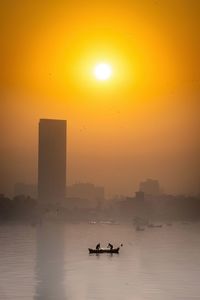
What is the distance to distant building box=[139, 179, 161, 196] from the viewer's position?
8.05 meters

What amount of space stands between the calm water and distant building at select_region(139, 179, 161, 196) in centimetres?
67

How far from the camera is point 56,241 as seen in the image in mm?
10383

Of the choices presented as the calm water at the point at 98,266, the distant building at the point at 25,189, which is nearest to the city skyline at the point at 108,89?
the distant building at the point at 25,189

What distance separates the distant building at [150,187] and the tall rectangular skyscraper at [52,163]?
100 cm

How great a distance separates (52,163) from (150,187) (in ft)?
4.22

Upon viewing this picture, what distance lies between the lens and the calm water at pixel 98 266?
19.3ft

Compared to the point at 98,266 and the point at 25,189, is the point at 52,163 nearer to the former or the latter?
the point at 25,189

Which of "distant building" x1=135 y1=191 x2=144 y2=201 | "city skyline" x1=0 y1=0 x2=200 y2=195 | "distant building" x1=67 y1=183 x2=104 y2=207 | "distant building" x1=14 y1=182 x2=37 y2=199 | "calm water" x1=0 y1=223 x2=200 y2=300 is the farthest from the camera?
"distant building" x1=135 y1=191 x2=144 y2=201

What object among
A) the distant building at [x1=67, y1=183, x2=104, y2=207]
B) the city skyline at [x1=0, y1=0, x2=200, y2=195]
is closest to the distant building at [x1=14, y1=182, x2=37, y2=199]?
the city skyline at [x1=0, y1=0, x2=200, y2=195]

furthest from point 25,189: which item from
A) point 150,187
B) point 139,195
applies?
Answer: point 150,187

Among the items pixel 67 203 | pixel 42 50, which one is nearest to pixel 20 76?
pixel 42 50

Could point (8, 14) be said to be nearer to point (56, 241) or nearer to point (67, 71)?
point (67, 71)

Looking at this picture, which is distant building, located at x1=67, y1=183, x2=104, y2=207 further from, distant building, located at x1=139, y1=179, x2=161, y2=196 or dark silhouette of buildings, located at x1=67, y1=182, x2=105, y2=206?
distant building, located at x1=139, y1=179, x2=161, y2=196

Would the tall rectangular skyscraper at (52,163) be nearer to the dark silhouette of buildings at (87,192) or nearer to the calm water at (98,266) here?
the dark silhouette of buildings at (87,192)
